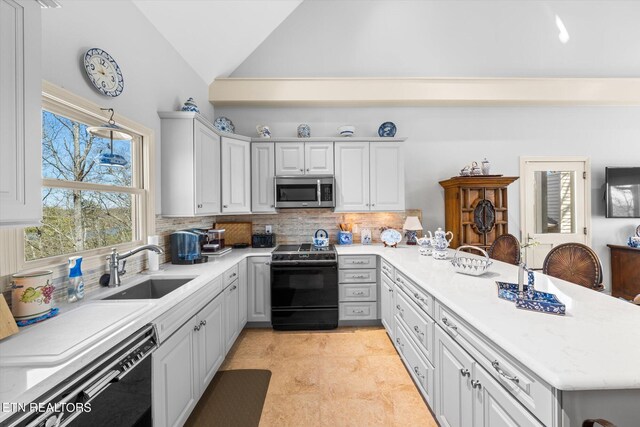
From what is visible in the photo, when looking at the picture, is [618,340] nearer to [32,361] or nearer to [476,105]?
[32,361]

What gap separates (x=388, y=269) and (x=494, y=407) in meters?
1.67

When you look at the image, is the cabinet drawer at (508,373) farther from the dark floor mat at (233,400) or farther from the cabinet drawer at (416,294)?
the dark floor mat at (233,400)

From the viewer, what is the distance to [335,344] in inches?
107

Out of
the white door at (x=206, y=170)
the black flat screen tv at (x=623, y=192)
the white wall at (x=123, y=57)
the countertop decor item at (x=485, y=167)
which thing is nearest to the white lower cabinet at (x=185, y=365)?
the white door at (x=206, y=170)

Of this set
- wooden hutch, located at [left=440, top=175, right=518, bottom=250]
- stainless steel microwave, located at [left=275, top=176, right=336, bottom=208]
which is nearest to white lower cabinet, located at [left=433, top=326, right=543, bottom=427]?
stainless steel microwave, located at [left=275, top=176, right=336, bottom=208]

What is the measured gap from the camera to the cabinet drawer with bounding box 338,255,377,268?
3.07 meters

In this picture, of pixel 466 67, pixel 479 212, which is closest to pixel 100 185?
pixel 479 212

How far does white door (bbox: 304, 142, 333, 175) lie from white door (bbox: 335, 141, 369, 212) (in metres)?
0.10

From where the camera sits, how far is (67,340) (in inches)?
40.4

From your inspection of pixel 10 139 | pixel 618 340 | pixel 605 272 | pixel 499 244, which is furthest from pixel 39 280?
pixel 605 272

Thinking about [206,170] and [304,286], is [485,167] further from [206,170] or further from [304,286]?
[206,170]

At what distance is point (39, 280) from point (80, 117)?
3.46ft

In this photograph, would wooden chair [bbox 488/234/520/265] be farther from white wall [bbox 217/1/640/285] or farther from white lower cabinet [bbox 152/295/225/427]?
white lower cabinet [bbox 152/295/225/427]

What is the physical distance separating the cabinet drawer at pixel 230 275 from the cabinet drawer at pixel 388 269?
5.10 ft
